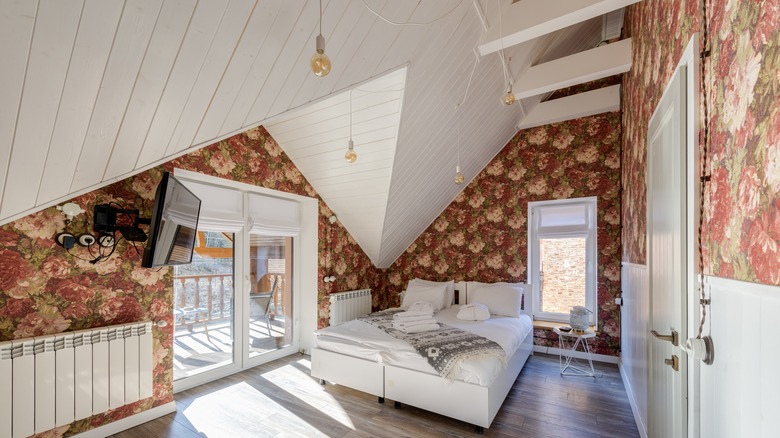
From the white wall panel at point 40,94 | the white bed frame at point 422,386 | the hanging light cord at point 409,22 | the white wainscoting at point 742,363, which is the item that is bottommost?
the white bed frame at point 422,386

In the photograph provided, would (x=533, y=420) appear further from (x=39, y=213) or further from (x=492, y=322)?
(x=39, y=213)

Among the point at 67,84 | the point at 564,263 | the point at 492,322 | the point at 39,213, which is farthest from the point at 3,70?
the point at 564,263

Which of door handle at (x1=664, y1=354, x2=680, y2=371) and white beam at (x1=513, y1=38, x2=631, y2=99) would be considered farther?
white beam at (x1=513, y1=38, x2=631, y2=99)

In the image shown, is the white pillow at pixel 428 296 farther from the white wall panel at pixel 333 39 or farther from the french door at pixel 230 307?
the white wall panel at pixel 333 39

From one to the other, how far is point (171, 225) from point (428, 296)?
3019mm

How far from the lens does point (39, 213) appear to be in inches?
86.4

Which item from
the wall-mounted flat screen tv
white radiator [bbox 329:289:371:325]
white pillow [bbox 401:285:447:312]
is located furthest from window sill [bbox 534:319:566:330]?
the wall-mounted flat screen tv

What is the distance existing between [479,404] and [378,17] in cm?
266

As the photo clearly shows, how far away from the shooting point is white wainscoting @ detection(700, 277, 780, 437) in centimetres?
75

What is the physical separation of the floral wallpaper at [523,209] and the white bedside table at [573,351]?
0.20 metres

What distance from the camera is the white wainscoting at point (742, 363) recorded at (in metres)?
0.75

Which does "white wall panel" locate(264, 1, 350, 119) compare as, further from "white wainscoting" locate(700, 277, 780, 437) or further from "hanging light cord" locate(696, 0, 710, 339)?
"white wainscoting" locate(700, 277, 780, 437)

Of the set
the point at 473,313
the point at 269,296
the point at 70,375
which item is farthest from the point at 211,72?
the point at 473,313

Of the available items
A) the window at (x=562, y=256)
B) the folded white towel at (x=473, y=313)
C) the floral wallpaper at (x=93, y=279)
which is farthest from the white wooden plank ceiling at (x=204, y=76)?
the window at (x=562, y=256)
